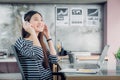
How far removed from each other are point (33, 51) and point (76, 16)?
3.42 meters

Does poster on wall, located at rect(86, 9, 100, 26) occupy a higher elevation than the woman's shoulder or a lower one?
higher

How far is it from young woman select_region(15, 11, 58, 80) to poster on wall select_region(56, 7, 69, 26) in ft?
9.72

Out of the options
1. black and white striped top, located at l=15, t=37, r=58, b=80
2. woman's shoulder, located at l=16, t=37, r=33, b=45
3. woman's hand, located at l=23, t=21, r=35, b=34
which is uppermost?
woman's hand, located at l=23, t=21, r=35, b=34

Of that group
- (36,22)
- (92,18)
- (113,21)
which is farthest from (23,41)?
(92,18)

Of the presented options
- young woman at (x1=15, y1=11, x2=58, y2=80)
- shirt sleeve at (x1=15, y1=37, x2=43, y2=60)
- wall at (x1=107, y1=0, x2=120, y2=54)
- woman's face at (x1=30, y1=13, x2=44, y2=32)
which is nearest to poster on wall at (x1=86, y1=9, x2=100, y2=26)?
wall at (x1=107, y1=0, x2=120, y2=54)

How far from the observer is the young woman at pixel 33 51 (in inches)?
89.7

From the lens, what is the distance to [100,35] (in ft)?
18.5

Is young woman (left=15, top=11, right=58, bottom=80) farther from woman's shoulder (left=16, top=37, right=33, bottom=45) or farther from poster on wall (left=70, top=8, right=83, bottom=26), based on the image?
poster on wall (left=70, top=8, right=83, bottom=26)

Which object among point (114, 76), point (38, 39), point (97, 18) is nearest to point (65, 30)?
point (97, 18)

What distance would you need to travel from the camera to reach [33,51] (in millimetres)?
2326

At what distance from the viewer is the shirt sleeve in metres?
2.25

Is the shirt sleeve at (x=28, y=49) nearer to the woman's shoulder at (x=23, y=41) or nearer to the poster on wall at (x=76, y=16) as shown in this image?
the woman's shoulder at (x=23, y=41)

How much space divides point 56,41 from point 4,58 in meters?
1.11

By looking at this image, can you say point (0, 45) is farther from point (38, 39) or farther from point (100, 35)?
point (38, 39)
